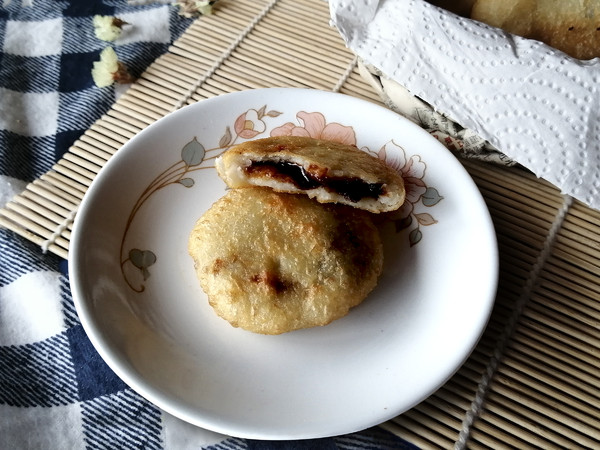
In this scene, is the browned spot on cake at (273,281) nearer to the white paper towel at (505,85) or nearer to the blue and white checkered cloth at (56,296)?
the blue and white checkered cloth at (56,296)

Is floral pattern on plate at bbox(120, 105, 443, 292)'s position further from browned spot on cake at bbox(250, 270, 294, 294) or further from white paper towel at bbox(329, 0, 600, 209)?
browned spot on cake at bbox(250, 270, 294, 294)

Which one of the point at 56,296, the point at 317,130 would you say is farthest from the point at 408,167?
the point at 56,296

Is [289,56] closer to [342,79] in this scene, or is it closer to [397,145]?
[342,79]

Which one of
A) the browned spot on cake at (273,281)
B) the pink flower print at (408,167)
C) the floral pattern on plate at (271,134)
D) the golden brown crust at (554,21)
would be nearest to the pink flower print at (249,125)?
the floral pattern on plate at (271,134)

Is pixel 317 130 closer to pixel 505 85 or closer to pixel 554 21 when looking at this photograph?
pixel 505 85

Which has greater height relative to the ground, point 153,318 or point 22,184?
point 153,318

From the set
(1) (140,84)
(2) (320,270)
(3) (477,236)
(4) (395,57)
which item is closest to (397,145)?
(4) (395,57)

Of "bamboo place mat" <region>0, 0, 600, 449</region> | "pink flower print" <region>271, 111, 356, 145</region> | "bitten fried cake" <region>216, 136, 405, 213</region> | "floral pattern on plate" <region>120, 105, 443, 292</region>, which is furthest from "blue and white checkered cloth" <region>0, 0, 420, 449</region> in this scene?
"pink flower print" <region>271, 111, 356, 145</region>
